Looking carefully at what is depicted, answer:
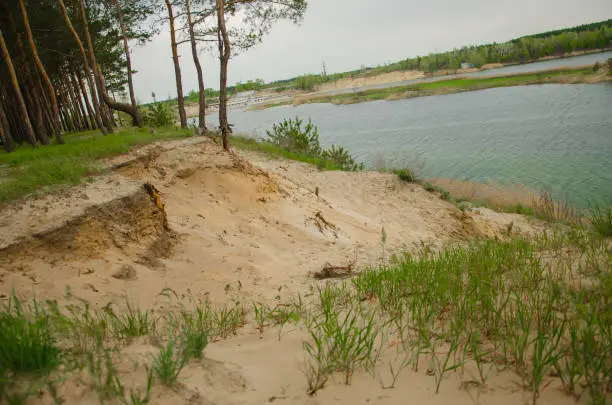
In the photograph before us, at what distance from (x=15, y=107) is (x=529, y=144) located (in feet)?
99.9

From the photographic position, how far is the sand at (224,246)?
73.6 inches

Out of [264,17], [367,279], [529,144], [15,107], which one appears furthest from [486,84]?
[367,279]

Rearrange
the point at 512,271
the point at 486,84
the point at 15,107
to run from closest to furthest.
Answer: the point at 512,271
the point at 15,107
the point at 486,84

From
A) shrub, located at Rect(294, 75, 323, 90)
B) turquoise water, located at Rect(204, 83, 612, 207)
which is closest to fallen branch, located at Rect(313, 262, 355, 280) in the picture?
turquoise water, located at Rect(204, 83, 612, 207)

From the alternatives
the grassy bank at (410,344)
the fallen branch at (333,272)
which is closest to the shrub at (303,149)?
the fallen branch at (333,272)

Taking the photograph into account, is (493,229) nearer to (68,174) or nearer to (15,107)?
(68,174)

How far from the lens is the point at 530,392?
5.42 ft

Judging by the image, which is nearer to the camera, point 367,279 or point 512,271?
point 512,271

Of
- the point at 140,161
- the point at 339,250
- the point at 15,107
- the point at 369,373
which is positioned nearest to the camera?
the point at 369,373

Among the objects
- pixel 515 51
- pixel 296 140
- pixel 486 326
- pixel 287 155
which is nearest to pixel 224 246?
pixel 486 326

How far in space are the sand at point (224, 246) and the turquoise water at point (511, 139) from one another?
545 cm

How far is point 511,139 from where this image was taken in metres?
23.0

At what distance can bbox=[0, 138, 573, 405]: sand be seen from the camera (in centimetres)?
187

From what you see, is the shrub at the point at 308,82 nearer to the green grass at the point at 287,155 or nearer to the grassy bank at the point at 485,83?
the grassy bank at the point at 485,83
